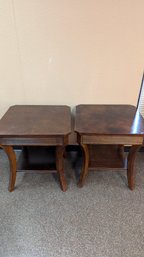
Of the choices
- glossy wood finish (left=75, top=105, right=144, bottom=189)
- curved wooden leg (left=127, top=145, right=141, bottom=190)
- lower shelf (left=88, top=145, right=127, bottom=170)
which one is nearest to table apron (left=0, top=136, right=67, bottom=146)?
glossy wood finish (left=75, top=105, right=144, bottom=189)

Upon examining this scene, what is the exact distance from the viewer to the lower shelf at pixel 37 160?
154cm

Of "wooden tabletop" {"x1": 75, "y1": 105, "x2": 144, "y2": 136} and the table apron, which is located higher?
"wooden tabletop" {"x1": 75, "y1": 105, "x2": 144, "y2": 136}

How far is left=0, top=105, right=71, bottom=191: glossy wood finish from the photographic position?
1270 millimetres

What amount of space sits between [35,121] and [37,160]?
1.36ft

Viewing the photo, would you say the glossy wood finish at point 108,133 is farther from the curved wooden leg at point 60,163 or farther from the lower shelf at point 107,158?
the curved wooden leg at point 60,163

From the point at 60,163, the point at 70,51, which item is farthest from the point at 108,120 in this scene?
the point at 70,51

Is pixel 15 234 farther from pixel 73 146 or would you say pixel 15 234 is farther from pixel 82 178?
pixel 73 146

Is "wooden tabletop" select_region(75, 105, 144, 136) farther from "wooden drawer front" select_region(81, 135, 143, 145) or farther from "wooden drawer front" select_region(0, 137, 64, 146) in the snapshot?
"wooden drawer front" select_region(0, 137, 64, 146)

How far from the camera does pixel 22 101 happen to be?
1787mm

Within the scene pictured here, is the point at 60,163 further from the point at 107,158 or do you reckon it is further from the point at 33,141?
the point at 107,158

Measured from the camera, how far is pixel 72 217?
1356mm

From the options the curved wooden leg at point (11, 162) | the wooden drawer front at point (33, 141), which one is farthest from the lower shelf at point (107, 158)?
the curved wooden leg at point (11, 162)

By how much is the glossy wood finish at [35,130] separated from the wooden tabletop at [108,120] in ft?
0.39

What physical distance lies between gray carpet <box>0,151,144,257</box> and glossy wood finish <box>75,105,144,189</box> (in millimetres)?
151
